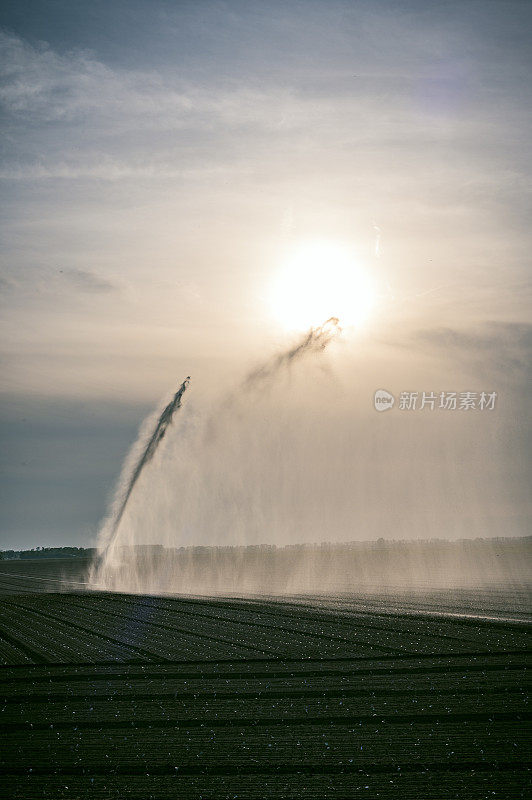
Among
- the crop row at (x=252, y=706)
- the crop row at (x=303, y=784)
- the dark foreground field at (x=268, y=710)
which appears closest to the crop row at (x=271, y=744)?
the dark foreground field at (x=268, y=710)

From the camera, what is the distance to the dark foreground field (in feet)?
42.9

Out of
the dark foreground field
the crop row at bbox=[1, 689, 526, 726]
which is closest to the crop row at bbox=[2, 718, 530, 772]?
the dark foreground field

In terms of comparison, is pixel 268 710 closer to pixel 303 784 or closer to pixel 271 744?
pixel 271 744

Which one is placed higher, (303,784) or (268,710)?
(268,710)

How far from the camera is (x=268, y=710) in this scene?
17719mm

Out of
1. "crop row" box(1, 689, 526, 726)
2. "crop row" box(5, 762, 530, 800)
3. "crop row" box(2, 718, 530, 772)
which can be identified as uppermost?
"crop row" box(1, 689, 526, 726)

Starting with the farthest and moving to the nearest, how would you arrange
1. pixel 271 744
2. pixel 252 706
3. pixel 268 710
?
pixel 252 706 → pixel 268 710 → pixel 271 744

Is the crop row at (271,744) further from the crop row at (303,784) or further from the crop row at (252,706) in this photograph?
the crop row at (252,706)

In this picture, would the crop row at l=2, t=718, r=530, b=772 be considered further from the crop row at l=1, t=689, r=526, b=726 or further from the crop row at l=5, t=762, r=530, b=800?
the crop row at l=1, t=689, r=526, b=726

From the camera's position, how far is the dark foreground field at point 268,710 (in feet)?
42.9

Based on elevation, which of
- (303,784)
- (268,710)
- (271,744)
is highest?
(268,710)

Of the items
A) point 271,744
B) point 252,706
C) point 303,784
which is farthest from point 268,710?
point 303,784

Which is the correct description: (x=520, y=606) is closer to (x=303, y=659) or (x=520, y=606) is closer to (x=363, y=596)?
(x=363, y=596)

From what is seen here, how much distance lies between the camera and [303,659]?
24344mm
